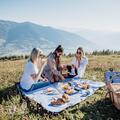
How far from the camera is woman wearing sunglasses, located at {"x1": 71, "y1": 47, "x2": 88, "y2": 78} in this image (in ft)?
49.6

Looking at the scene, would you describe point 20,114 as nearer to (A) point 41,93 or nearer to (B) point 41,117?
(B) point 41,117

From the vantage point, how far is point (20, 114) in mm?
9445

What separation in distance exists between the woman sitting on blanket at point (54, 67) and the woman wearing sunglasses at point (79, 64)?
1024mm

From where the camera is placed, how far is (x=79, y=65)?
50.4 feet

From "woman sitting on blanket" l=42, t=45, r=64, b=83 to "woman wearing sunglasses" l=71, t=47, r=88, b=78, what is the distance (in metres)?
1.02

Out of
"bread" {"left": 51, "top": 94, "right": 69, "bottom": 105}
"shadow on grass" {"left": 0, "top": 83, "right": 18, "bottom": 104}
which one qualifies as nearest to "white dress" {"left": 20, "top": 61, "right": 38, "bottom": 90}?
"shadow on grass" {"left": 0, "top": 83, "right": 18, "bottom": 104}

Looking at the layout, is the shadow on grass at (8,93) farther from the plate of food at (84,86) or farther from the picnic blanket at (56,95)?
the plate of food at (84,86)

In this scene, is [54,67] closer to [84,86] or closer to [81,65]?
[81,65]

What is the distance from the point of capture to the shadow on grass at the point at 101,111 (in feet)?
32.7

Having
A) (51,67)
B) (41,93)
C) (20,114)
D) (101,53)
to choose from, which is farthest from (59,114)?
(101,53)

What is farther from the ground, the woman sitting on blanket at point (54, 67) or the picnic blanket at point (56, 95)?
the woman sitting on blanket at point (54, 67)

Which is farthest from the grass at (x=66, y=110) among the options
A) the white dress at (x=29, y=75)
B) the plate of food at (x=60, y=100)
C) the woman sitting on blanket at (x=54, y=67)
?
the woman sitting on blanket at (x=54, y=67)

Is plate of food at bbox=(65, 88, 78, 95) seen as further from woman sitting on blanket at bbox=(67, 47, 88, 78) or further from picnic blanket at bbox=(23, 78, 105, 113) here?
woman sitting on blanket at bbox=(67, 47, 88, 78)

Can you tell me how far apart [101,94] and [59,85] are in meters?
1.70
